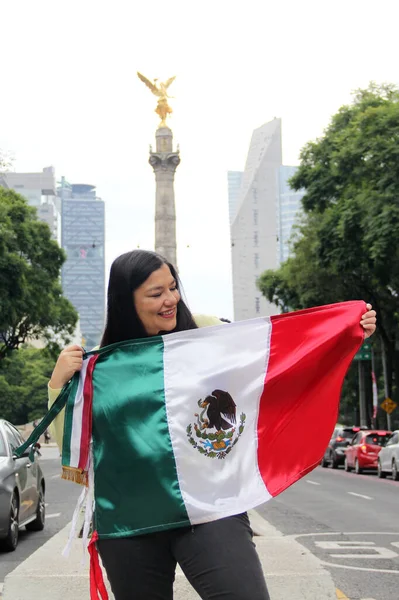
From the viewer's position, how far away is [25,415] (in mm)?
112188

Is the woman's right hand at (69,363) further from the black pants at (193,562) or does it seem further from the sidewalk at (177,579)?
the sidewalk at (177,579)

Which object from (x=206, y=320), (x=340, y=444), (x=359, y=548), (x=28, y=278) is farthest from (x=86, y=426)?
(x=28, y=278)

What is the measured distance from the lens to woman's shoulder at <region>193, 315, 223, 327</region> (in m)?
4.19

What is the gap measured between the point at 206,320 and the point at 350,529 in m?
10.1

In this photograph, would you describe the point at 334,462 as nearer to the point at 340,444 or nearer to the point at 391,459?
the point at 340,444

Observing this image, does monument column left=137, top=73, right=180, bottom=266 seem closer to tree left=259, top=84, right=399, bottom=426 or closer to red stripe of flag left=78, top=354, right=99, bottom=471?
tree left=259, top=84, right=399, bottom=426

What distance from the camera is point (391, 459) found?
28.2 m

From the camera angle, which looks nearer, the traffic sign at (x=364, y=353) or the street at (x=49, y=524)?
the street at (x=49, y=524)

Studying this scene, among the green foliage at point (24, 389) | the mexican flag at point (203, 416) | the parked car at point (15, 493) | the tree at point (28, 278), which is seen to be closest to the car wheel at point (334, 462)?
the tree at point (28, 278)

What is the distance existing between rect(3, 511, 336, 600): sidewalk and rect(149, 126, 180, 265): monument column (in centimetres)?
4531

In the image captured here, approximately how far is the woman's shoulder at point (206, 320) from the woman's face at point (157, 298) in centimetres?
24

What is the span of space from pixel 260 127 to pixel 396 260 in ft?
491

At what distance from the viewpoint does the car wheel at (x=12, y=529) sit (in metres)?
11.7

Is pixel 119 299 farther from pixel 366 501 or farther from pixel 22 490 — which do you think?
pixel 366 501
